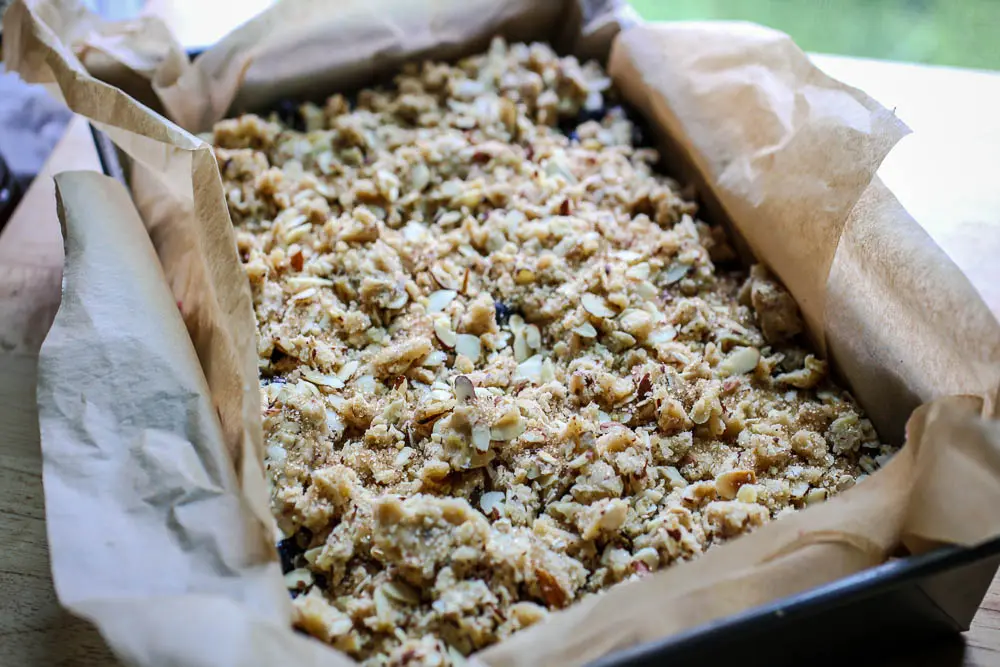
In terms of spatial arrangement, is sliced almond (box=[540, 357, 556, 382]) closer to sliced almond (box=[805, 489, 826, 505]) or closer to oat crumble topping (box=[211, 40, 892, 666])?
oat crumble topping (box=[211, 40, 892, 666])

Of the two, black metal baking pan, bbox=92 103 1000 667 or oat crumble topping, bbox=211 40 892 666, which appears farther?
oat crumble topping, bbox=211 40 892 666

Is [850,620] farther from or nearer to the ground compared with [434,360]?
nearer to the ground

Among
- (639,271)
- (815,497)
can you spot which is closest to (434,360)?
(639,271)

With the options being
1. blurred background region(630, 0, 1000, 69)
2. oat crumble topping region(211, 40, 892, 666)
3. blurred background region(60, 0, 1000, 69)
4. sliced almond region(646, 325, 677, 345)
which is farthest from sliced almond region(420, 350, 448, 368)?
blurred background region(630, 0, 1000, 69)

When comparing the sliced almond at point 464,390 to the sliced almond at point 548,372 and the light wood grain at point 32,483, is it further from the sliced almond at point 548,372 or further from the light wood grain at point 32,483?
the light wood grain at point 32,483

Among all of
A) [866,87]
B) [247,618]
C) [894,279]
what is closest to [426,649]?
[247,618]

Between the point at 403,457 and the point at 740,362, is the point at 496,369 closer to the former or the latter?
the point at 403,457

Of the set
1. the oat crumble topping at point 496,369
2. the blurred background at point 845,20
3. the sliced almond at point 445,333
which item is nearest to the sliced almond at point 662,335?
the oat crumble topping at point 496,369
